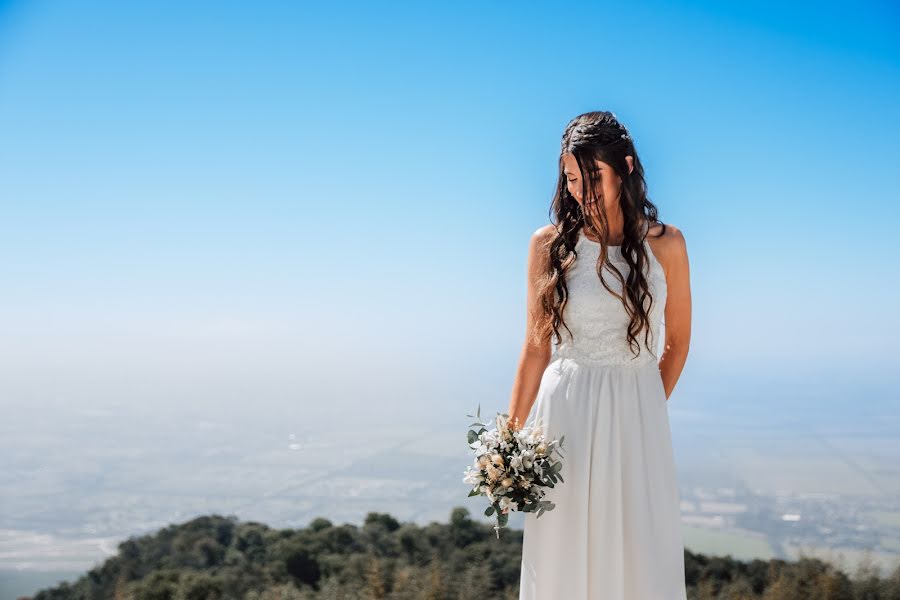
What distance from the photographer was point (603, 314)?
252 cm

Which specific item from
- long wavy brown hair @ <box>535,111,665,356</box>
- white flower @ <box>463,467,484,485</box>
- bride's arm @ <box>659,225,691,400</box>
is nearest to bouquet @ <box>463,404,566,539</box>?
white flower @ <box>463,467,484,485</box>

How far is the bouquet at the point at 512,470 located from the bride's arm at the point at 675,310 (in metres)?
0.62

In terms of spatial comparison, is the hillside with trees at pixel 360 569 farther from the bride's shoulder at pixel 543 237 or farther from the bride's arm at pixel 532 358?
the bride's shoulder at pixel 543 237

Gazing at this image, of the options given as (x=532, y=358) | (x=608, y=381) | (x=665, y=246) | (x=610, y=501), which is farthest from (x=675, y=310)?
(x=610, y=501)

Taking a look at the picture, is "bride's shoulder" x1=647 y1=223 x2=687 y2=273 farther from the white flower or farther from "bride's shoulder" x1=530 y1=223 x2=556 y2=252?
the white flower

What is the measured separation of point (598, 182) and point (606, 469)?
101cm

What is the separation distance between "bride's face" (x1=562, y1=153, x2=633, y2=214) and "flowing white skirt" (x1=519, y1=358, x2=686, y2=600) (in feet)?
1.98

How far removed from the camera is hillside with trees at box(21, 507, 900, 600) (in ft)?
15.9

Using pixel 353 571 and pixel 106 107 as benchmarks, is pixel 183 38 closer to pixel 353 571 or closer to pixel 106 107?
pixel 106 107

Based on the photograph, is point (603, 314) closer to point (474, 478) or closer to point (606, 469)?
point (606, 469)

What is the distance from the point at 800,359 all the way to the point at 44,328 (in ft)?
23.7

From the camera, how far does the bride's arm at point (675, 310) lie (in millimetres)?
2562

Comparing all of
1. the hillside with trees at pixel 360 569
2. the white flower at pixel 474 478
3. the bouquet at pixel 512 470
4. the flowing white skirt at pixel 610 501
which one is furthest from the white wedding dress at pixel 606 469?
the hillside with trees at pixel 360 569

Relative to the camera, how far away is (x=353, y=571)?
5145mm
